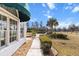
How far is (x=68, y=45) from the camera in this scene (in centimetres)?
891

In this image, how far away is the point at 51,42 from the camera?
350 inches

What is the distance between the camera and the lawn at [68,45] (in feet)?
27.8

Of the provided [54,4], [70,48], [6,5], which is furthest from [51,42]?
[6,5]

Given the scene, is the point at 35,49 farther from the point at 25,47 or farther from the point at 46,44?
the point at 25,47

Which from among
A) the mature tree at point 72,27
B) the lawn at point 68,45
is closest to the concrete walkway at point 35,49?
the lawn at point 68,45

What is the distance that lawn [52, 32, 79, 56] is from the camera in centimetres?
847

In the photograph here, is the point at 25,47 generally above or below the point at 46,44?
below

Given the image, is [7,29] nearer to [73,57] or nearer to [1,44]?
[1,44]

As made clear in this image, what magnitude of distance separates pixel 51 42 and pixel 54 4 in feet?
6.14

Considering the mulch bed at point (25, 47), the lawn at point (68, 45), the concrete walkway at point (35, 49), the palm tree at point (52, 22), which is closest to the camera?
the concrete walkway at point (35, 49)

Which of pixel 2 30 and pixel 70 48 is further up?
pixel 2 30

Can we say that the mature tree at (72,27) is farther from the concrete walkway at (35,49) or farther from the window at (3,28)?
the window at (3,28)

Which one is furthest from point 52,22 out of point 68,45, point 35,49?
point 35,49

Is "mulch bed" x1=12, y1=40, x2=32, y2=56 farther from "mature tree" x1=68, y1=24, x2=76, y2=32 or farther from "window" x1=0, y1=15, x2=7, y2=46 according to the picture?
"mature tree" x1=68, y1=24, x2=76, y2=32
